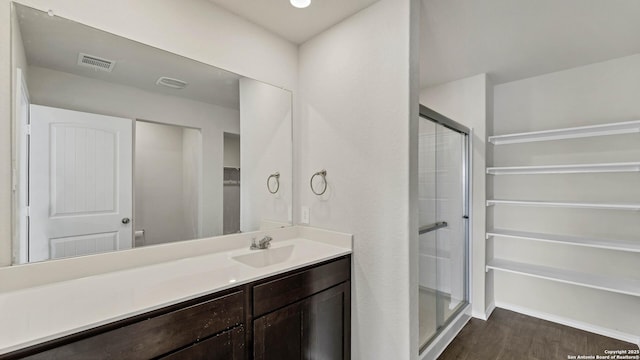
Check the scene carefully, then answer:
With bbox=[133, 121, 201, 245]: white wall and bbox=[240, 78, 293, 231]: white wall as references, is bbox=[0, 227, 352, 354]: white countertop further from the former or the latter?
bbox=[240, 78, 293, 231]: white wall

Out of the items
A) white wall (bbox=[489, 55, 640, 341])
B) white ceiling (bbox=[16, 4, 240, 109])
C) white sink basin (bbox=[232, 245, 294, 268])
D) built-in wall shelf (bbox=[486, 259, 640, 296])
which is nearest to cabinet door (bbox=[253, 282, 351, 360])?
white sink basin (bbox=[232, 245, 294, 268])

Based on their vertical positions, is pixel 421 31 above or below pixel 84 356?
above

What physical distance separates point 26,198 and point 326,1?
1836mm

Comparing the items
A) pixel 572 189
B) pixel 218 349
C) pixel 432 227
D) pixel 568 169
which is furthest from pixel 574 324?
pixel 218 349

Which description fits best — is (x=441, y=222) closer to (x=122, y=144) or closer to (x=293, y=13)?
(x=293, y=13)

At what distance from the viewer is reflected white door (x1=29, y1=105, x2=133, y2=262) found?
1.17 meters

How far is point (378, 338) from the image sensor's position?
1.63 m

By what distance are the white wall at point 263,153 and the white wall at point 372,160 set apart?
10.2 inches

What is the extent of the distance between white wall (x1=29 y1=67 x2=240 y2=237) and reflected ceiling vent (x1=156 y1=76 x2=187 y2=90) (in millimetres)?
69

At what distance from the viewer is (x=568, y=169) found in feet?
7.79

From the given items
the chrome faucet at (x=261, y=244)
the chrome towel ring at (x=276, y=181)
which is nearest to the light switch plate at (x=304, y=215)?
the chrome towel ring at (x=276, y=181)

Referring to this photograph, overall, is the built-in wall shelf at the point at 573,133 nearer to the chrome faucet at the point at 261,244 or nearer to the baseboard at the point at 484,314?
the baseboard at the point at 484,314

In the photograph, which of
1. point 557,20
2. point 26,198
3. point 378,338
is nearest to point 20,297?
point 26,198

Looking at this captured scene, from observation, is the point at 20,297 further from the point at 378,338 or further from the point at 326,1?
the point at 326,1
